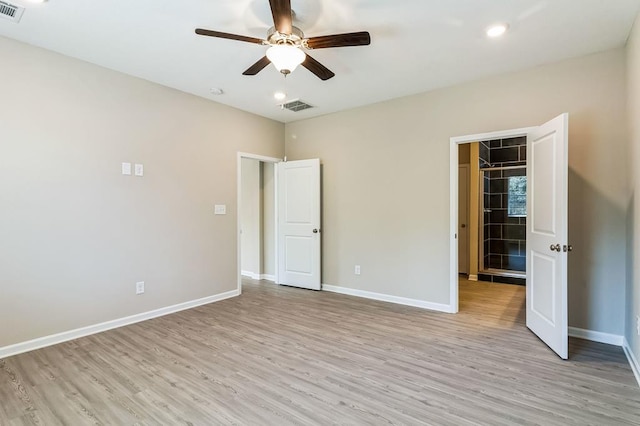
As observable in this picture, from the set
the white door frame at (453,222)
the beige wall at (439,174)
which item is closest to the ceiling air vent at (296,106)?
the beige wall at (439,174)

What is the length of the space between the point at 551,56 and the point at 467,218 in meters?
3.40

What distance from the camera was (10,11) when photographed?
247 cm

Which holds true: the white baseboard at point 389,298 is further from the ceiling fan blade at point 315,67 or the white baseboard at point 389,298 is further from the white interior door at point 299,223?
the ceiling fan blade at point 315,67

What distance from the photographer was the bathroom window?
6.36 metres

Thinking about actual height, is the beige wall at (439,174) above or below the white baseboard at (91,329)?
above

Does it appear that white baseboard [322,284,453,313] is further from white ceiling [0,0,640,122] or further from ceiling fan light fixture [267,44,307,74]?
ceiling fan light fixture [267,44,307,74]

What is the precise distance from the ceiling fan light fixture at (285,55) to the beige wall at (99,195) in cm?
211

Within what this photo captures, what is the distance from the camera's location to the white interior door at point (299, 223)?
5.09 m

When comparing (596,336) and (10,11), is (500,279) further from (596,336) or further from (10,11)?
(10,11)

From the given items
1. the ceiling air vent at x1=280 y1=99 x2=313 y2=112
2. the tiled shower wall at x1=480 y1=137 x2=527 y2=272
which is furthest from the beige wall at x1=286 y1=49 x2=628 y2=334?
the tiled shower wall at x1=480 y1=137 x2=527 y2=272

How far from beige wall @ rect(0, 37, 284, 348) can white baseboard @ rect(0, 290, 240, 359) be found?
0.19 ft

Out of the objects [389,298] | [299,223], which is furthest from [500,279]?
[299,223]

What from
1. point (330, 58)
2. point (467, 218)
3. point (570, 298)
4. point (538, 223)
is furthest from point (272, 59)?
point (467, 218)

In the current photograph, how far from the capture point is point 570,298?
3262mm
